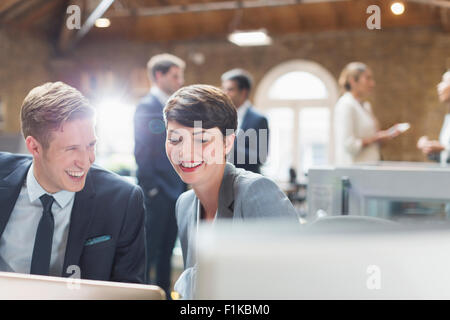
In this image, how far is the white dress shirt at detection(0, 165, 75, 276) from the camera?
1.12m

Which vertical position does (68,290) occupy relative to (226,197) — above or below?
below

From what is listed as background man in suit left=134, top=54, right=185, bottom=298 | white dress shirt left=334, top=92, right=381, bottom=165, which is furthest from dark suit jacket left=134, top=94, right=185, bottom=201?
white dress shirt left=334, top=92, right=381, bottom=165

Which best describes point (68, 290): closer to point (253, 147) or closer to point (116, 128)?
point (253, 147)

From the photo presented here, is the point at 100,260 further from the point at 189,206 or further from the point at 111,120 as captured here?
the point at 111,120

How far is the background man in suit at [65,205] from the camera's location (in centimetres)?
111

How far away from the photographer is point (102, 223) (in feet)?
3.77

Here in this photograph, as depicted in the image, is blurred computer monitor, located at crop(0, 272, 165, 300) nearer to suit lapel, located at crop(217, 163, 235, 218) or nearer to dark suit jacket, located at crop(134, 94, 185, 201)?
suit lapel, located at crop(217, 163, 235, 218)

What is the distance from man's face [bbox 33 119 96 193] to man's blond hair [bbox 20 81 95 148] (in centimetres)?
2

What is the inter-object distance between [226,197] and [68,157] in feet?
1.22

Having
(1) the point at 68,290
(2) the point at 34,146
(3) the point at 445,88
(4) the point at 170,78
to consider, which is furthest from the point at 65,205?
(3) the point at 445,88

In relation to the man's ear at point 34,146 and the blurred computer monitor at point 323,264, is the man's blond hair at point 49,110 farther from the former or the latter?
the blurred computer monitor at point 323,264

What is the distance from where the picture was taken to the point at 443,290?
54cm

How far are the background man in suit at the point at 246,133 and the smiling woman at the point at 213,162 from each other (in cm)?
6
